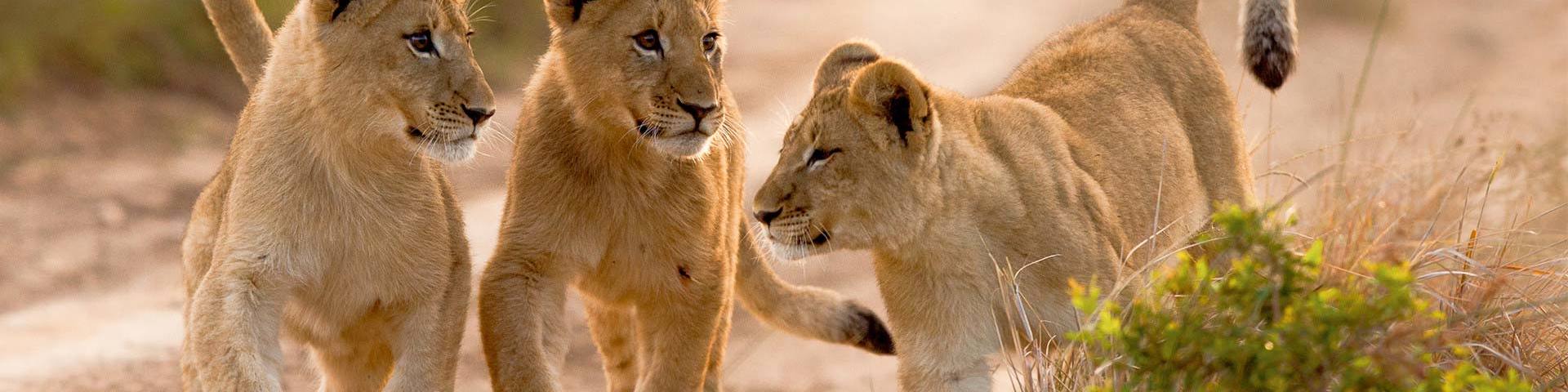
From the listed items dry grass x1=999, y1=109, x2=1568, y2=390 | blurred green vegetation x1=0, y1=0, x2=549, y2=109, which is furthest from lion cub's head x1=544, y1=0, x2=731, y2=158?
blurred green vegetation x1=0, y1=0, x2=549, y2=109

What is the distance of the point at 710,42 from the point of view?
436 centimetres

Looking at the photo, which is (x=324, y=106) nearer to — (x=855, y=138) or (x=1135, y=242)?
(x=855, y=138)

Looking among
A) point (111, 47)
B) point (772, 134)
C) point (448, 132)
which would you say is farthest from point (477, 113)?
point (111, 47)

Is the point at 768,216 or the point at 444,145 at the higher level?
the point at 444,145

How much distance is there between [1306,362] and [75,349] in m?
4.69

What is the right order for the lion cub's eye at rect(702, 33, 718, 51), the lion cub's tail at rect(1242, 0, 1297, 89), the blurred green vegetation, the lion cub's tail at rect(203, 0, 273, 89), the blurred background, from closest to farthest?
the lion cub's eye at rect(702, 33, 718, 51) < the lion cub's tail at rect(1242, 0, 1297, 89) < the lion cub's tail at rect(203, 0, 273, 89) < the blurred background < the blurred green vegetation

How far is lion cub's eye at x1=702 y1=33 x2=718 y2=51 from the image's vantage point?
434cm

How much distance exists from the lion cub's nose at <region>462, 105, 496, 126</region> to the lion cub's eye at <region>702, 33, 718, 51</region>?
623mm

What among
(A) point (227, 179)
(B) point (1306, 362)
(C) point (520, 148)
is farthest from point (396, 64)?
(B) point (1306, 362)

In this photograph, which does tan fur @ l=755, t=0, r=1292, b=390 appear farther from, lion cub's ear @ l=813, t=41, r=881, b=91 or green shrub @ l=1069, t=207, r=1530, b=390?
green shrub @ l=1069, t=207, r=1530, b=390

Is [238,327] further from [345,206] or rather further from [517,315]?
[517,315]

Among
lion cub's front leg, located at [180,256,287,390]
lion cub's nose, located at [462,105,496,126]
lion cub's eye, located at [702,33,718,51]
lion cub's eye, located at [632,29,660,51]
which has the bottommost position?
lion cub's front leg, located at [180,256,287,390]

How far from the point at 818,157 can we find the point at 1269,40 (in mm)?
1628

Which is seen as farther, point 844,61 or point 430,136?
point 844,61
